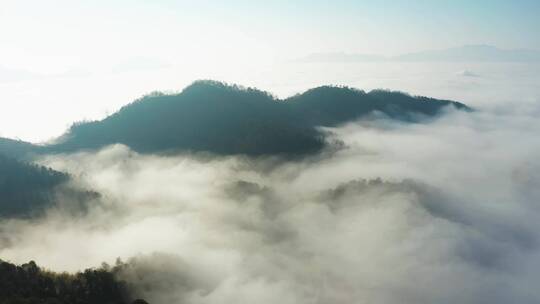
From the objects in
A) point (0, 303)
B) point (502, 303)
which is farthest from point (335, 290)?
point (0, 303)

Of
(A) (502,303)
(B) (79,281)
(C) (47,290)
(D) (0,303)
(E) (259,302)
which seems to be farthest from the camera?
(A) (502,303)

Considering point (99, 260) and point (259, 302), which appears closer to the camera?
point (259, 302)

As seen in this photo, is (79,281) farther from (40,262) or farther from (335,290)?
(335,290)

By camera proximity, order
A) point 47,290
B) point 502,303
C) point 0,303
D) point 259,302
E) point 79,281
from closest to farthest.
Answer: point 0,303
point 47,290
point 79,281
point 259,302
point 502,303

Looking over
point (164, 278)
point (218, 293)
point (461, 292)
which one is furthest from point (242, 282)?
point (461, 292)

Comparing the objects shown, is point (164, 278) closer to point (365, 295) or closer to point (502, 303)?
point (365, 295)

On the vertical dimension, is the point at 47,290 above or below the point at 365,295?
above
